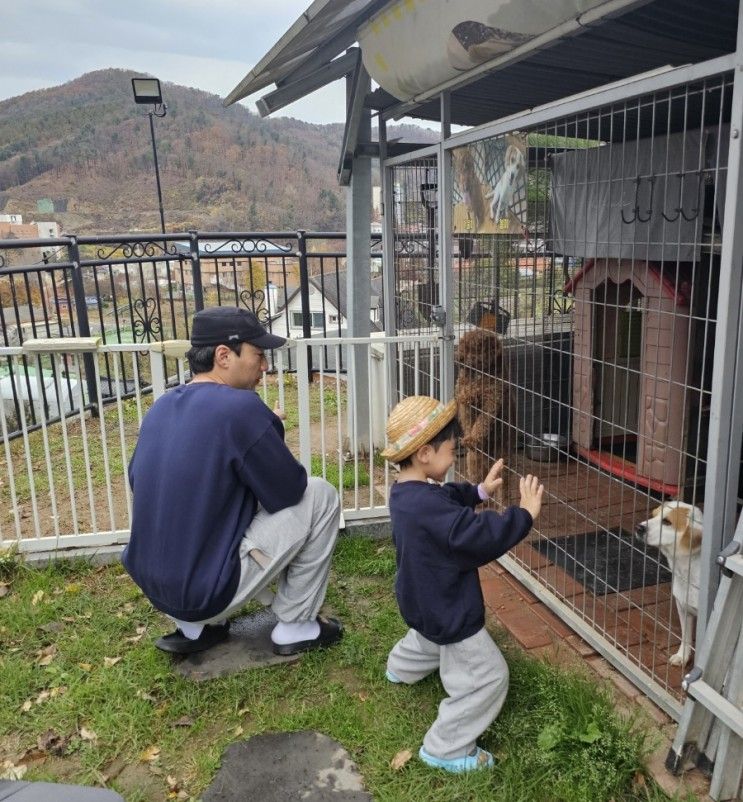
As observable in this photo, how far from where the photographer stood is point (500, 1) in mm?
2184

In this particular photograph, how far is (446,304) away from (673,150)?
1.57 metres

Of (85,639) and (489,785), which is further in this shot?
(85,639)

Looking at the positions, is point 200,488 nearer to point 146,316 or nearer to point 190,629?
point 190,629

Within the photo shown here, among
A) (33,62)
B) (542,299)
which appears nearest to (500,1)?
(542,299)

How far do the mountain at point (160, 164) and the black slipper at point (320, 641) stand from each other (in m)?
17.0

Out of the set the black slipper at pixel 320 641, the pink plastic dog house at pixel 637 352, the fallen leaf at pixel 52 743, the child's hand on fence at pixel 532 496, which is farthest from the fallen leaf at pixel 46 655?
the pink plastic dog house at pixel 637 352

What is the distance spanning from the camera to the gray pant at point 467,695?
2178 mm

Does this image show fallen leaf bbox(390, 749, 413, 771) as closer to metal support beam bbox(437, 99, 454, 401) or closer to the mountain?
metal support beam bbox(437, 99, 454, 401)

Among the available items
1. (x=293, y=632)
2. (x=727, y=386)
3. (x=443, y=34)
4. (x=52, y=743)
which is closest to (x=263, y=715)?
(x=293, y=632)

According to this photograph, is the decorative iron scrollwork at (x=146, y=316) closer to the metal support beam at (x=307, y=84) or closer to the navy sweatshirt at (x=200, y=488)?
the metal support beam at (x=307, y=84)

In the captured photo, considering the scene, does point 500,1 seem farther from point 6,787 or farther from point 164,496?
point 6,787

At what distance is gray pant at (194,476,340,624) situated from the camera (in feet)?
8.85

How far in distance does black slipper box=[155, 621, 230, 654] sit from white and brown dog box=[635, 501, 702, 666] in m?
1.94

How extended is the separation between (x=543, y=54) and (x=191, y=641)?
3.16 metres
